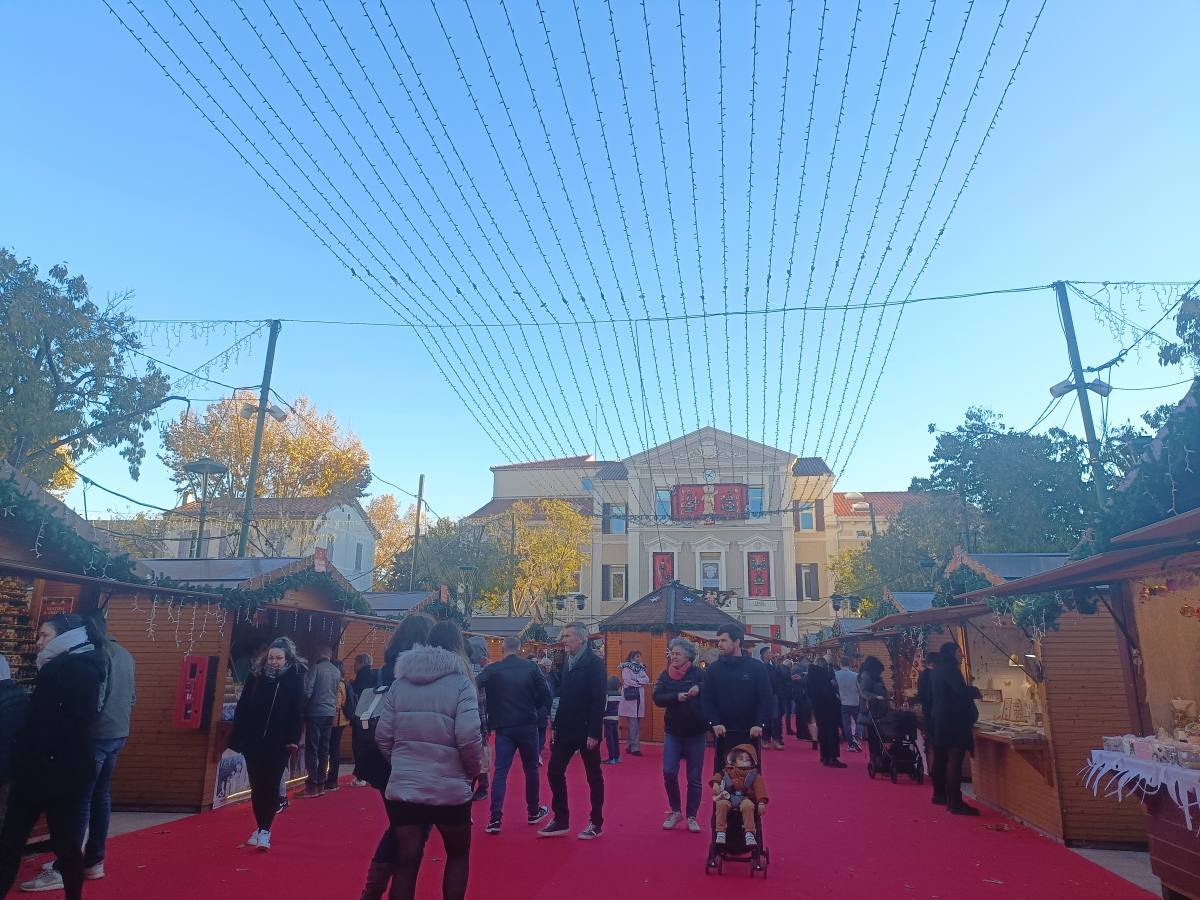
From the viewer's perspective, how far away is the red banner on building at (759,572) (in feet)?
134

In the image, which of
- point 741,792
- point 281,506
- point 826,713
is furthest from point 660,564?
point 741,792

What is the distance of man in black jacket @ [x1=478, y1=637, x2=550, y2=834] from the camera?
21.2 ft

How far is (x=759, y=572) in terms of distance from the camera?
4122 cm

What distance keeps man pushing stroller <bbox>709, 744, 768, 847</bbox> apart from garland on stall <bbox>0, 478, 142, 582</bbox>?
17.3 feet

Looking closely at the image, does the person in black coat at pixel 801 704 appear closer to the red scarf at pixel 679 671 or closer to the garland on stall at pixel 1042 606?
the garland on stall at pixel 1042 606

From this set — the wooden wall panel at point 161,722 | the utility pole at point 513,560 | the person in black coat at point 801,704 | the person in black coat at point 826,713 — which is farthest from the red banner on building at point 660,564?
the wooden wall panel at point 161,722

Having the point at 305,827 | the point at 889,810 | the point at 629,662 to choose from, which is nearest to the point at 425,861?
the point at 305,827

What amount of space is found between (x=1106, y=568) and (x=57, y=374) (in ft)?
66.0

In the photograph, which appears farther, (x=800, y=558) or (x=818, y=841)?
(x=800, y=558)

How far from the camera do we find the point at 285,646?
620cm

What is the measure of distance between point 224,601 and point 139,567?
1075 millimetres

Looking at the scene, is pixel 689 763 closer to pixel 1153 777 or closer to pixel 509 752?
pixel 509 752

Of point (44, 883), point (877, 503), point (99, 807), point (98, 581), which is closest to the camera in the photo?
point (44, 883)

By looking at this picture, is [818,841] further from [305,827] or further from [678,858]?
[305,827]
